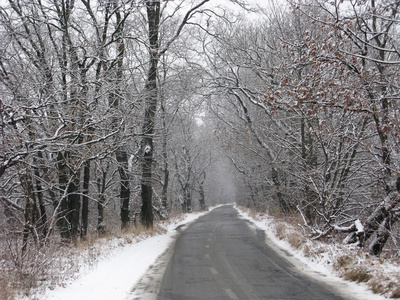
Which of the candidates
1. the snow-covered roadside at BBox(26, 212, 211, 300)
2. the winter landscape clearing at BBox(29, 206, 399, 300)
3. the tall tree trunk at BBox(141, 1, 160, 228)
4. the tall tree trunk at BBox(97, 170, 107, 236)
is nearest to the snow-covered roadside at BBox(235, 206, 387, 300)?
the winter landscape clearing at BBox(29, 206, 399, 300)

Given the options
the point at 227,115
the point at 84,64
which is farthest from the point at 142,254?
the point at 227,115

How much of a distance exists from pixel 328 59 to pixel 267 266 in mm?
5334

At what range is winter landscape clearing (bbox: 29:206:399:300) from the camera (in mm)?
6879

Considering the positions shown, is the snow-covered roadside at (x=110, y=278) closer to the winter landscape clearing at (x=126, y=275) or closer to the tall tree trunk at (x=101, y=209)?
the winter landscape clearing at (x=126, y=275)

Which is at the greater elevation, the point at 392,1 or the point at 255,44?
the point at 255,44


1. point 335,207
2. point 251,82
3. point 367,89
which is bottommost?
point 335,207

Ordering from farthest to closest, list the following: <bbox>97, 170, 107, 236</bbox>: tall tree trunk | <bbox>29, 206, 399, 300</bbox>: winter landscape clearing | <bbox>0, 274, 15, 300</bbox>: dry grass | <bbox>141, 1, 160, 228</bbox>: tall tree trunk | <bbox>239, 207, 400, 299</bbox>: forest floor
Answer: <bbox>97, 170, 107, 236</bbox>: tall tree trunk → <bbox>141, 1, 160, 228</bbox>: tall tree trunk → <bbox>29, 206, 399, 300</bbox>: winter landscape clearing → <bbox>239, 207, 400, 299</bbox>: forest floor → <bbox>0, 274, 15, 300</bbox>: dry grass

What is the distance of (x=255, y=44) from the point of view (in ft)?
67.4

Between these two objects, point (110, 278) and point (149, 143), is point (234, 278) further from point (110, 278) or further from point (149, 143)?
point (149, 143)

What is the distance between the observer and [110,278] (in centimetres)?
834

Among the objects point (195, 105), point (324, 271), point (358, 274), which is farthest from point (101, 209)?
point (358, 274)

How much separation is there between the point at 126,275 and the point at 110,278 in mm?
525

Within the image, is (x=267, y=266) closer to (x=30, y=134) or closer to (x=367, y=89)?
(x=367, y=89)

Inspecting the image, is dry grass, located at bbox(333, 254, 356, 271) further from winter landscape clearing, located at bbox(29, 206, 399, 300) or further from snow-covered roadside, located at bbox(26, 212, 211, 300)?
snow-covered roadside, located at bbox(26, 212, 211, 300)
